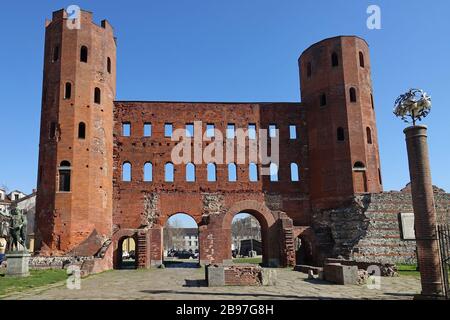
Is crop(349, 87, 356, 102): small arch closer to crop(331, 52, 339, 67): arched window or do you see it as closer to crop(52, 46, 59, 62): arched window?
crop(331, 52, 339, 67): arched window

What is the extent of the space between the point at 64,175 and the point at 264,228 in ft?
40.0

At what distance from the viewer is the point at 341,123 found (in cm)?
2614

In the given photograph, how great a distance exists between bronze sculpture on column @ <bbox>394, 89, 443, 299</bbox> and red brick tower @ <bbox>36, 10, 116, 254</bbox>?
58.9 ft

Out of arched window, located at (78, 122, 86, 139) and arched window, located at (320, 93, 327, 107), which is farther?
arched window, located at (320, 93, 327, 107)

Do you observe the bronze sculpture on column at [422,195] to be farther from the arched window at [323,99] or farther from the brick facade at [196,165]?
the arched window at [323,99]

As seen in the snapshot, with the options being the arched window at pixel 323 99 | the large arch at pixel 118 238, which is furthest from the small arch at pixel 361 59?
the large arch at pixel 118 238

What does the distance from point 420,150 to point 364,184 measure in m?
16.5

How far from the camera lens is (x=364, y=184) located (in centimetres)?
2542

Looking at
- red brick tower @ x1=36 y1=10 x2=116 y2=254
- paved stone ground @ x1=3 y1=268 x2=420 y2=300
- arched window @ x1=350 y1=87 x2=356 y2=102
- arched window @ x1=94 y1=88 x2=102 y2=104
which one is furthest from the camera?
arched window @ x1=350 y1=87 x2=356 y2=102

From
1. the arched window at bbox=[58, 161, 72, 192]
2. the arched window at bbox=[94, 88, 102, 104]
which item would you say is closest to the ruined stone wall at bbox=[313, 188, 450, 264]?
the arched window at bbox=[58, 161, 72, 192]

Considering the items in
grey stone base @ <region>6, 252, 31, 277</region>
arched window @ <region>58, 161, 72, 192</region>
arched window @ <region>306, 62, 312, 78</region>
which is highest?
arched window @ <region>306, 62, 312, 78</region>

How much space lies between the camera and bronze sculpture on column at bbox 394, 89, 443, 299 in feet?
29.0
